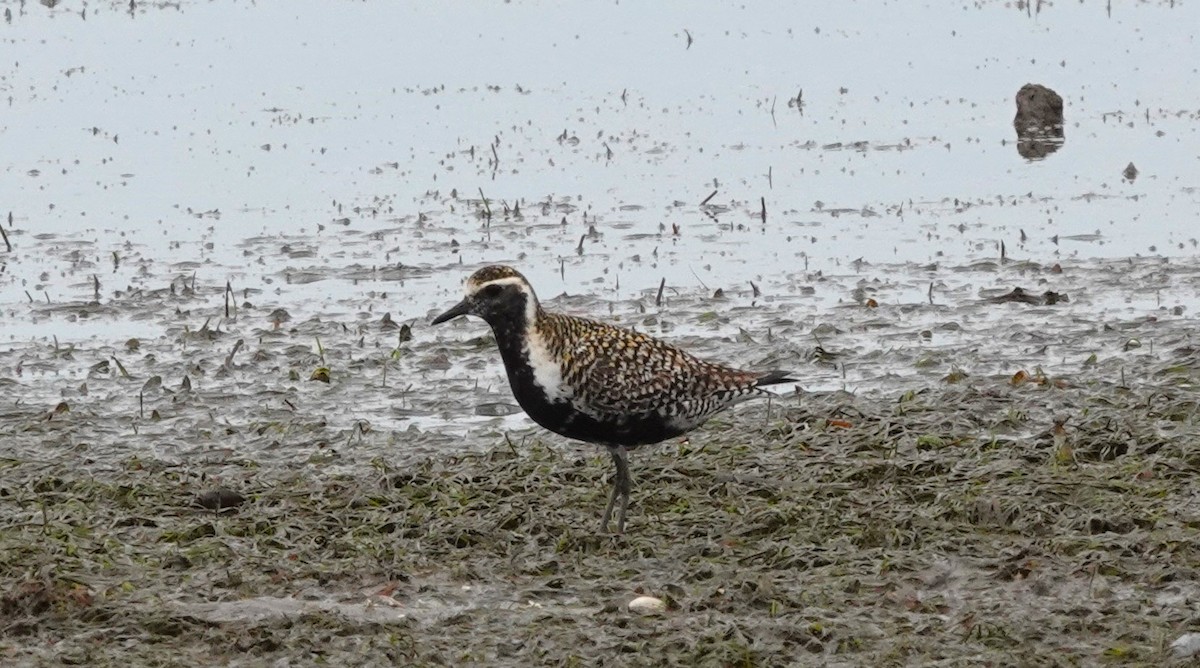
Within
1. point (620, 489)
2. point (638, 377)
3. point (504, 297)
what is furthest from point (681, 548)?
point (504, 297)

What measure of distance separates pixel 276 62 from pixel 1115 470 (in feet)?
52.3

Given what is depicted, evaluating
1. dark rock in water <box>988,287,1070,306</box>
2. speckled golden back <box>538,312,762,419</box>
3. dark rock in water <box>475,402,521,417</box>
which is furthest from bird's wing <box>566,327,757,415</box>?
dark rock in water <box>988,287,1070,306</box>

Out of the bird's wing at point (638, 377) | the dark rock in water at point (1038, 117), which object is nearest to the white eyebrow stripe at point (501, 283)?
the bird's wing at point (638, 377)

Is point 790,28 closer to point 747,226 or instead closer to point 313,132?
point 313,132

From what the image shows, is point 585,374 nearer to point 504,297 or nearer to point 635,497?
point 504,297

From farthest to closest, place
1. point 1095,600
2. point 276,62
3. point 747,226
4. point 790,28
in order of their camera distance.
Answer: point 790,28 < point 276,62 < point 747,226 < point 1095,600

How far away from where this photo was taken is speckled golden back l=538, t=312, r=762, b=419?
27.7ft

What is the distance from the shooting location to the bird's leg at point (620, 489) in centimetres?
855

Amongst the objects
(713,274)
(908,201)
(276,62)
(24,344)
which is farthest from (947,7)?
(24,344)

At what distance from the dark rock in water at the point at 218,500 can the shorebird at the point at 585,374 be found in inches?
57.5

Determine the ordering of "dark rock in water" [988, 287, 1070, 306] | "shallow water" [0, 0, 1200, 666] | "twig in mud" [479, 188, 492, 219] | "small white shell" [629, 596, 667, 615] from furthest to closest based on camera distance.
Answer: "twig in mud" [479, 188, 492, 219]
"dark rock in water" [988, 287, 1070, 306]
"shallow water" [0, 0, 1200, 666]
"small white shell" [629, 596, 667, 615]

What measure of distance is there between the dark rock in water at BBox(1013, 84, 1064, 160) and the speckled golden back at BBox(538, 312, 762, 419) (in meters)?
10.5

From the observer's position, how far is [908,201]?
1611 cm

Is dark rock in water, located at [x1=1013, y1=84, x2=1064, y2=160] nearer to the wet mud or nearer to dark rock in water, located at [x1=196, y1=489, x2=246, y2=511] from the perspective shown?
the wet mud
